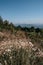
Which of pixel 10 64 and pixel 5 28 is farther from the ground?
pixel 5 28

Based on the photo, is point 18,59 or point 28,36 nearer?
point 18,59

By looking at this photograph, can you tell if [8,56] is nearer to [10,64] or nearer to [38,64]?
[10,64]

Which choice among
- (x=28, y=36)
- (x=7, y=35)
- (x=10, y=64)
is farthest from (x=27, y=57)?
(x=28, y=36)

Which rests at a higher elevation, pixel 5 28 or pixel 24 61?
pixel 5 28

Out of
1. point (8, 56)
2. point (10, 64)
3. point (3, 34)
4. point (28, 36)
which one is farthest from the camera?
point (28, 36)

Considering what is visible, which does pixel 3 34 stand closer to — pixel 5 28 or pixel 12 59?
pixel 5 28

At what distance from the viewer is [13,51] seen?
9.23 m

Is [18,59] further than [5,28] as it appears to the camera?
No

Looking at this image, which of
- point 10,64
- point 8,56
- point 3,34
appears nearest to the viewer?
point 10,64

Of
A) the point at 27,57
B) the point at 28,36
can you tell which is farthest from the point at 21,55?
the point at 28,36

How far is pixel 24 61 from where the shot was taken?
827 cm

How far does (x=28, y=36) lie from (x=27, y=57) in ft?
24.5

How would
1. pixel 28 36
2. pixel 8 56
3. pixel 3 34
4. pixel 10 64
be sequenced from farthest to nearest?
pixel 28 36 → pixel 3 34 → pixel 8 56 → pixel 10 64

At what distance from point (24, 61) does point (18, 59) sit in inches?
10.4
